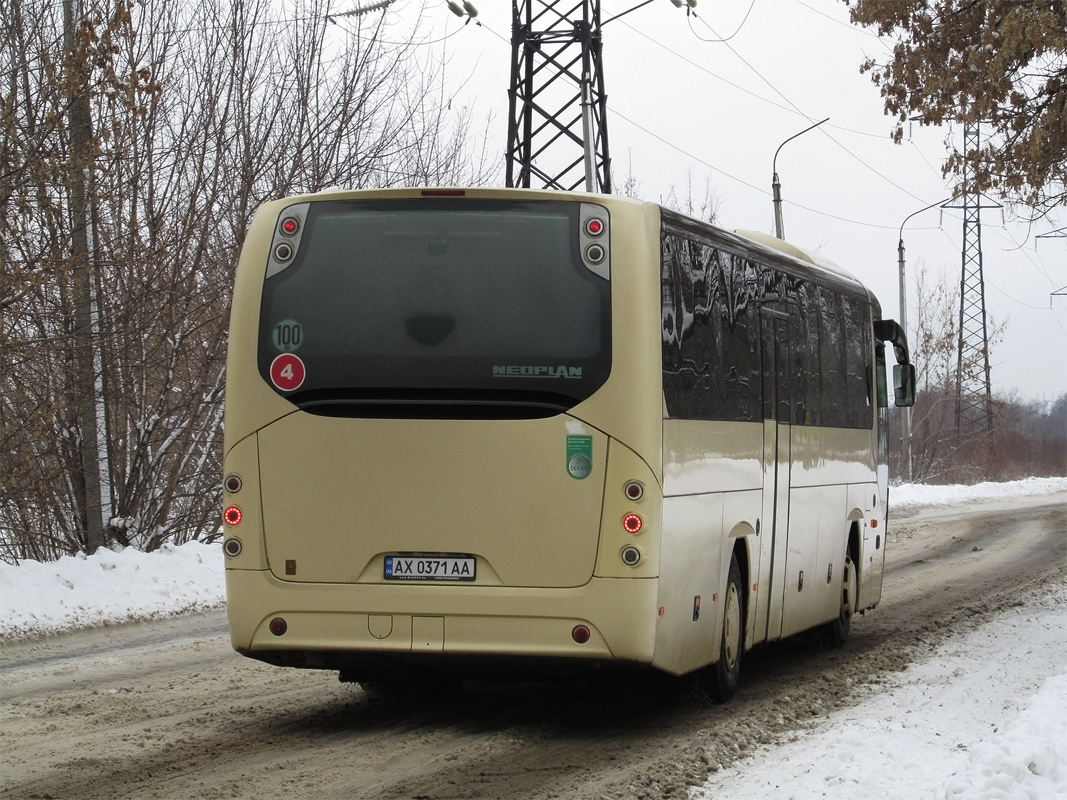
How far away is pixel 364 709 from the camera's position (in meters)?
9.65

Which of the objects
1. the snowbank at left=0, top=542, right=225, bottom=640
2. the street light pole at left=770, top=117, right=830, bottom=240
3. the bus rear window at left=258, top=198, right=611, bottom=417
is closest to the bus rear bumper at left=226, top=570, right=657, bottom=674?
the bus rear window at left=258, top=198, right=611, bottom=417

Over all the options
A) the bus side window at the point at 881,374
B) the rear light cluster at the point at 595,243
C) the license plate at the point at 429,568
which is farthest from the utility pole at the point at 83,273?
the bus side window at the point at 881,374

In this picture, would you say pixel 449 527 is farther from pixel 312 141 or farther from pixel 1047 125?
pixel 312 141

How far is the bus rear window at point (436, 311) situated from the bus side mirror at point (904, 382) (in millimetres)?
7914

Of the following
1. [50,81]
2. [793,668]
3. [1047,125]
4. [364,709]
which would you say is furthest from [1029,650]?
[50,81]

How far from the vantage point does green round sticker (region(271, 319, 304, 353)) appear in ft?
28.1

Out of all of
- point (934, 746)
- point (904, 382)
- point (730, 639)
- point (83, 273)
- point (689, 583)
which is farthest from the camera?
point (904, 382)

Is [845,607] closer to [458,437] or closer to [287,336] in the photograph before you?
[458,437]

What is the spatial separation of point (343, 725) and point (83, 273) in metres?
7.26

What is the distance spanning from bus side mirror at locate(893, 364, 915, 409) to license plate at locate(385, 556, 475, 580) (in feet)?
27.5

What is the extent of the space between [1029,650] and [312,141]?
1212cm

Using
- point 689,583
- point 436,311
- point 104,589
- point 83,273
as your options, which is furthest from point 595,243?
point 104,589

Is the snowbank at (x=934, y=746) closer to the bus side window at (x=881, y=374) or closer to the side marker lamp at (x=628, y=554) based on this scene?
the side marker lamp at (x=628, y=554)

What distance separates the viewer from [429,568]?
8.38m
